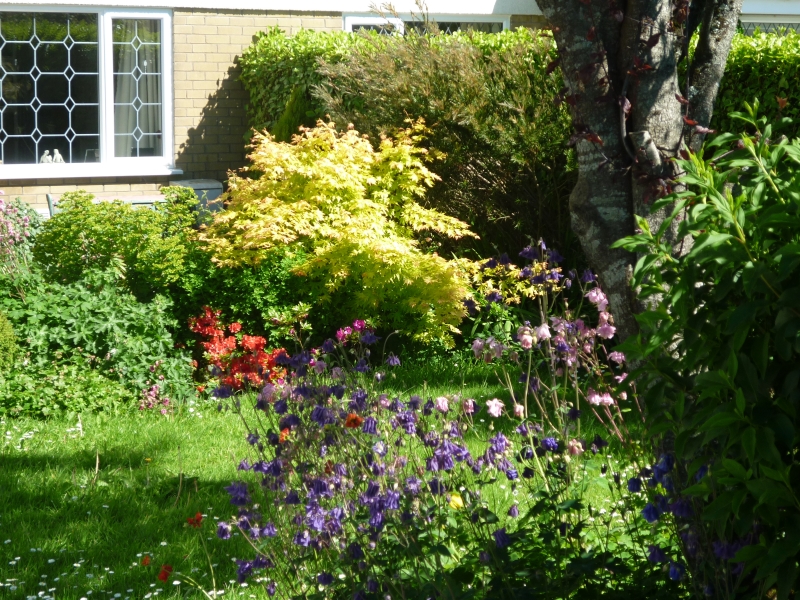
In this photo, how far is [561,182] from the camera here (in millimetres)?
7406

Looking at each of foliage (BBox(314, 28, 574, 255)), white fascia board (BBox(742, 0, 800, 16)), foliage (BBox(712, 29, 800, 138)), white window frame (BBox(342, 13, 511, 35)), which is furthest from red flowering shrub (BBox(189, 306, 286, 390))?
white fascia board (BBox(742, 0, 800, 16))

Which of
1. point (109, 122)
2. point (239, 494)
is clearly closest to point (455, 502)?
point (239, 494)

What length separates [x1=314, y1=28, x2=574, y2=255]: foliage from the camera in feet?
23.5

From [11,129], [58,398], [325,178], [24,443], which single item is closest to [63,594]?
[24,443]

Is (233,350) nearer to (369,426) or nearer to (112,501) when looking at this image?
(112,501)

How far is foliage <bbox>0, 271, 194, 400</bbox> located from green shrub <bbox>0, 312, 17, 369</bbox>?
0.13 metres

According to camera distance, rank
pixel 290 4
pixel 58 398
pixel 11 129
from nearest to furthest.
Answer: pixel 58 398
pixel 11 129
pixel 290 4

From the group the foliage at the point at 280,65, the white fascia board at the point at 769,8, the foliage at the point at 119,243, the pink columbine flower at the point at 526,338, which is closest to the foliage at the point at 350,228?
the foliage at the point at 119,243

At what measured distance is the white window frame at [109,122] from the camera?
10469mm

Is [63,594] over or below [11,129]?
below

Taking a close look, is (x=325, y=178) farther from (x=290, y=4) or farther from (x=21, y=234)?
(x=290, y=4)

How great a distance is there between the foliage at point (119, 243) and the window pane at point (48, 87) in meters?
4.09

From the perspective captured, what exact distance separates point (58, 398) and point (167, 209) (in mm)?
2120

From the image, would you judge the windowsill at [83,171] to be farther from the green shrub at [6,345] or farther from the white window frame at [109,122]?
the green shrub at [6,345]
